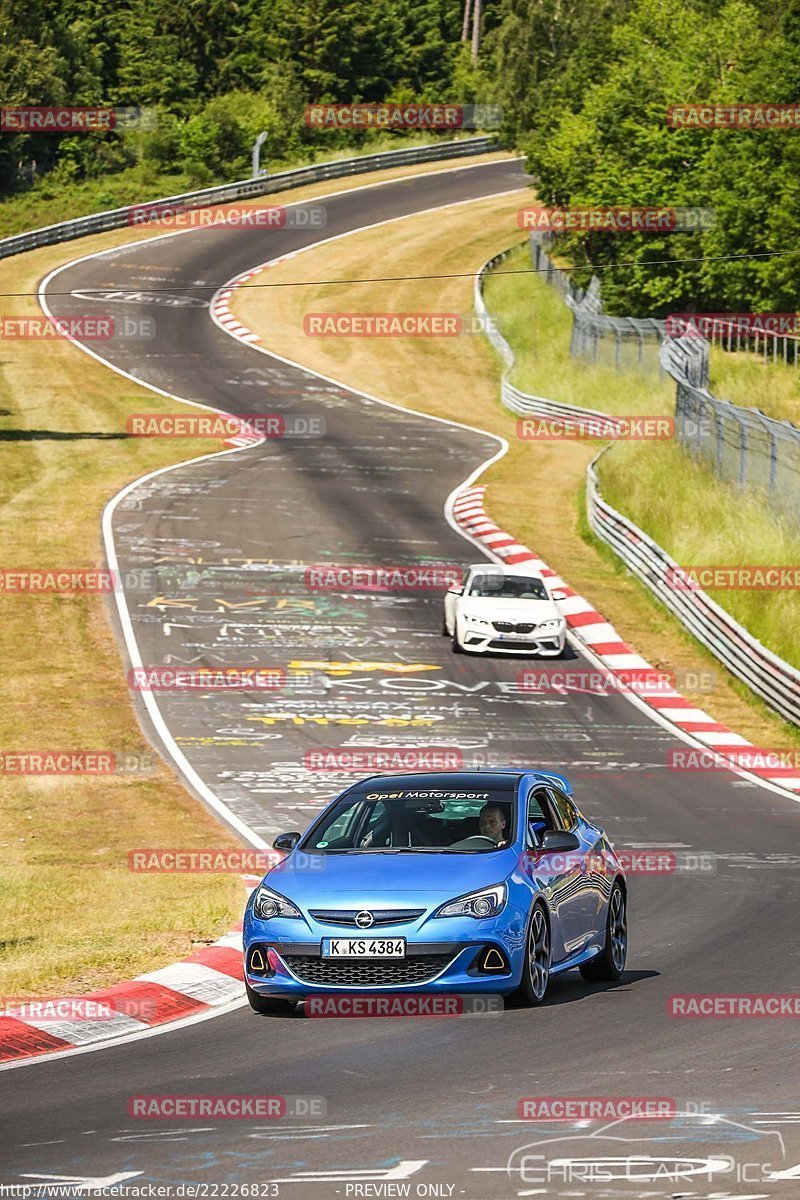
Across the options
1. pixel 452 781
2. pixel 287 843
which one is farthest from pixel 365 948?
pixel 452 781

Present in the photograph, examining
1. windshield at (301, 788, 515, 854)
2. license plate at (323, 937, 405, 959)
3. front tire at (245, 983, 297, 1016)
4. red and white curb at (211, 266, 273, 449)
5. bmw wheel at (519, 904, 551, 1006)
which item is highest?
windshield at (301, 788, 515, 854)

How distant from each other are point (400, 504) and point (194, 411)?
12611 mm

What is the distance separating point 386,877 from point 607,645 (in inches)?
824

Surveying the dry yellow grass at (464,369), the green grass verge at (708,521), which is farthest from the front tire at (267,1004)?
the green grass verge at (708,521)

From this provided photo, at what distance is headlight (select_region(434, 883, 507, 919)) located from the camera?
1121 cm

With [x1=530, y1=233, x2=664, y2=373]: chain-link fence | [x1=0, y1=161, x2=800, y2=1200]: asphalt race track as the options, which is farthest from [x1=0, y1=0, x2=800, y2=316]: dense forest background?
[x1=0, y1=161, x2=800, y2=1200]: asphalt race track

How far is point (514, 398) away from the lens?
58031mm

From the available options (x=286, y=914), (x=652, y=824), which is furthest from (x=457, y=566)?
(x=286, y=914)

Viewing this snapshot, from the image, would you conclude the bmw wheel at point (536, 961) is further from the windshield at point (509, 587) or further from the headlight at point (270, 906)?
the windshield at point (509, 587)

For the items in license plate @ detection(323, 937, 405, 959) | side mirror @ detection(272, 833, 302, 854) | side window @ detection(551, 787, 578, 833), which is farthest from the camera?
side window @ detection(551, 787, 578, 833)

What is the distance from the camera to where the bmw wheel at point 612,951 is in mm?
12758

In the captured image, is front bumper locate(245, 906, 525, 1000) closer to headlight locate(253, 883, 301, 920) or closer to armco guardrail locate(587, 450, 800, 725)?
headlight locate(253, 883, 301, 920)

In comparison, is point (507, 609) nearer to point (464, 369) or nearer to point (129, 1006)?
point (129, 1006)

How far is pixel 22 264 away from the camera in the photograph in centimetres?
7406
